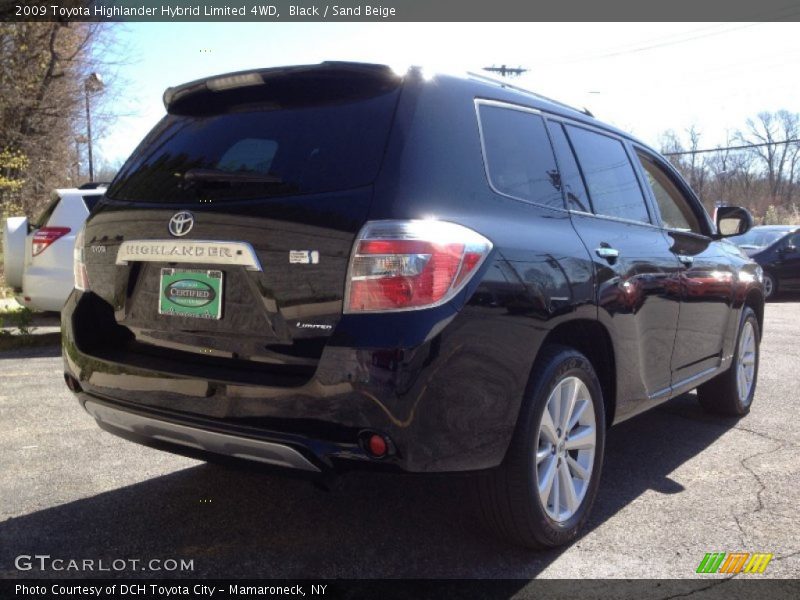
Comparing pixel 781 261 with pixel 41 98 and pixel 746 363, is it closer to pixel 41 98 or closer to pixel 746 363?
pixel 746 363

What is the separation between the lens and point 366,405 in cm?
234

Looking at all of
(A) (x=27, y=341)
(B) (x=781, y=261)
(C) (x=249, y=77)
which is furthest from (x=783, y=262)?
(C) (x=249, y=77)

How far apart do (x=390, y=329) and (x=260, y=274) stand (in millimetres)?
525

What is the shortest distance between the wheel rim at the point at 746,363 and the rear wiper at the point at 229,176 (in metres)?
3.90

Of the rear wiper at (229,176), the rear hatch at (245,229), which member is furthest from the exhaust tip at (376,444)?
the rear wiper at (229,176)

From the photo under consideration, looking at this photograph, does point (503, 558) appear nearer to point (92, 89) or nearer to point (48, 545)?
point (48, 545)

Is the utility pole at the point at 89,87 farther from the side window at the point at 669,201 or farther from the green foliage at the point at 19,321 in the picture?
the side window at the point at 669,201

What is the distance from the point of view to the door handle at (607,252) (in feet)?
10.8

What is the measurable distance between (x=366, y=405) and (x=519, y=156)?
134 cm

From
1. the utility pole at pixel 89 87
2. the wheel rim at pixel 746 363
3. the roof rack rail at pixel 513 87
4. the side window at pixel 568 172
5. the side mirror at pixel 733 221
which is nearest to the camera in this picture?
the roof rack rail at pixel 513 87

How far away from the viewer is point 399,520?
329cm

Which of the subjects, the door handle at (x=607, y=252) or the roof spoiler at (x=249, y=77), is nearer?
the roof spoiler at (x=249, y=77)

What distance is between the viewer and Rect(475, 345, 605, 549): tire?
273 centimetres

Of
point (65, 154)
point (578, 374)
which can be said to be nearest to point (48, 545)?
point (578, 374)
